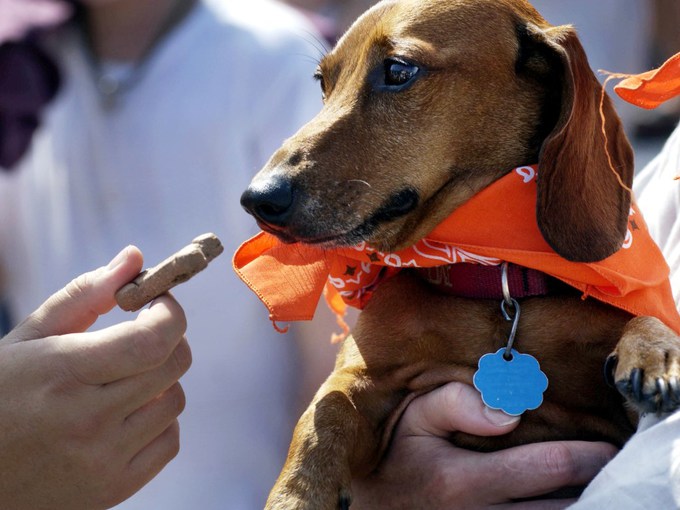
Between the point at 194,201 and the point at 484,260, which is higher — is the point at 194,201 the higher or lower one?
the lower one

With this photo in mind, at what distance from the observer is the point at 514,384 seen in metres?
1.70

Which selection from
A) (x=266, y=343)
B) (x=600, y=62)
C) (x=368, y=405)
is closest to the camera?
(x=368, y=405)

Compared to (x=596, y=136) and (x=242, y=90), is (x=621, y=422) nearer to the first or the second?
(x=596, y=136)

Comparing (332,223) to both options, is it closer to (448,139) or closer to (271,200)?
(271,200)

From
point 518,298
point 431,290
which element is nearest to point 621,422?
point 518,298

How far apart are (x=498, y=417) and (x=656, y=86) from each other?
2.57 feet

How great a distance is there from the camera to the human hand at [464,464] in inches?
65.9

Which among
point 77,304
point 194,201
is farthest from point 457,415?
point 194,201

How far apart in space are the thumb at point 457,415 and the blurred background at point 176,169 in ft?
3.26

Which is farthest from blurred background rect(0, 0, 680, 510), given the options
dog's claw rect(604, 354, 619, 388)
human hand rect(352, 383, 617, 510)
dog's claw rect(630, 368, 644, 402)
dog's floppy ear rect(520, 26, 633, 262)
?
dog's claw rect(630, 368, 644, 402)

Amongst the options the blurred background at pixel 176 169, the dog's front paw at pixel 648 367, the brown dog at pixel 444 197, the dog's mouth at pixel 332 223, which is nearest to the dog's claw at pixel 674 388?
the dog's front paw at pixel 648 367

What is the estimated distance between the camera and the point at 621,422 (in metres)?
1.75

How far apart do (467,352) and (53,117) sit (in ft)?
5.68

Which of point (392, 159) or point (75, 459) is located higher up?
point (392, 159)
